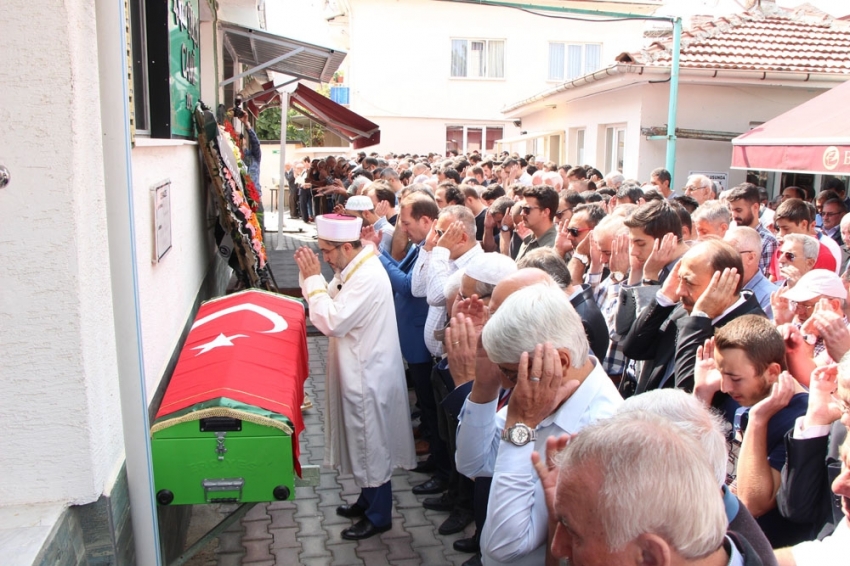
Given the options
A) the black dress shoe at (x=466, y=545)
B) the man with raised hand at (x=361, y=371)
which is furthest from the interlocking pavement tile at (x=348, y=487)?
the black dress shoe at (x=466, y=545)

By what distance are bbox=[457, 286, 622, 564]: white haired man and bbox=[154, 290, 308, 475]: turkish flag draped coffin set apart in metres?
1.08

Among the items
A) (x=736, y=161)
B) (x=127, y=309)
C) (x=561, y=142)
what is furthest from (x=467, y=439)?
(x=561, y=142)

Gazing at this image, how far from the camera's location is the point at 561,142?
1867 centimetres

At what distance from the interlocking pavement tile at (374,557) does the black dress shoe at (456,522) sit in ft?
1.35

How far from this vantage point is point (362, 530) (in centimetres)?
437

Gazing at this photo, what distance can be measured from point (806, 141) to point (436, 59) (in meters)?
20.4

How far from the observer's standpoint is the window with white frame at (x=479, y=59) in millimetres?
27156

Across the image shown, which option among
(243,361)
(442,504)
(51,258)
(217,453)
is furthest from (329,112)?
(51,258)

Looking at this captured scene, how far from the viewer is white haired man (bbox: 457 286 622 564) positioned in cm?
225

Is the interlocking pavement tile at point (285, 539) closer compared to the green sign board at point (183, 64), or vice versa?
the interlocking pavement tile at point (285, 539)

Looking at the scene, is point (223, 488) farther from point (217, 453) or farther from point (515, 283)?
point (515, 283)

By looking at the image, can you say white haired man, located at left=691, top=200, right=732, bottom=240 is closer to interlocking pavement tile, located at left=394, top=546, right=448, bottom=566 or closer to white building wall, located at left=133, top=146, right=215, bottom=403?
interlocking pavement tile, located at left=394, top=546, right=448, bottom=566

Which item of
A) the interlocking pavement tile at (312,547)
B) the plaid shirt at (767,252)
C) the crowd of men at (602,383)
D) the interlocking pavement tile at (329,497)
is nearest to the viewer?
the crowd of men at (602,383)

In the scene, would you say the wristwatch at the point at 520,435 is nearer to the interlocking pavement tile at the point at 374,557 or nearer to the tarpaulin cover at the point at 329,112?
the interlocking pavement tile at the point at 374,557
